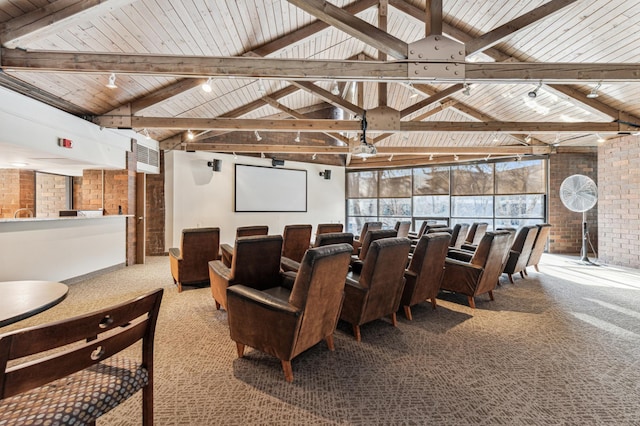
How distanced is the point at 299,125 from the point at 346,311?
401 cm

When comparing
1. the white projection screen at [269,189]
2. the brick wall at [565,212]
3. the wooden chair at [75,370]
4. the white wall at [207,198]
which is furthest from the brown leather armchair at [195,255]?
the brick wall at [565,212]

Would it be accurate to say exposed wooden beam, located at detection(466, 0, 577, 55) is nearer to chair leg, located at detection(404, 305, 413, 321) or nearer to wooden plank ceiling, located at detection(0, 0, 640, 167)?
wooden plank ceiling, located at detection(0, 0, 640, 167)

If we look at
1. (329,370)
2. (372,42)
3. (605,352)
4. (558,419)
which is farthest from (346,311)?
(372,42)

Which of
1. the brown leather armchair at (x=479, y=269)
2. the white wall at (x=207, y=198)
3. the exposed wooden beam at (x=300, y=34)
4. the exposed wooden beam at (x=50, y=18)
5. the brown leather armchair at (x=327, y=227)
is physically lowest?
the brown leather armchair at (x=479, y=269)

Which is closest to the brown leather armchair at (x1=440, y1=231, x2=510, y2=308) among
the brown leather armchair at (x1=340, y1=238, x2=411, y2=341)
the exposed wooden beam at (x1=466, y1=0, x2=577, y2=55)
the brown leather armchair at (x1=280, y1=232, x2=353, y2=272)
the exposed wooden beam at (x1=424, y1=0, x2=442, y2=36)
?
the brown leather armchair at (x1=340, y1=238, x2=411, y2=341)

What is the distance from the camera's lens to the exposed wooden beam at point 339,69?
127 inches

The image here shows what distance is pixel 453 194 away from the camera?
8.76 meters

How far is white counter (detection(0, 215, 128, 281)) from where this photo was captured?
3648 millimetres

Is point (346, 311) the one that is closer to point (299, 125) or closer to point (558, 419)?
point (558, 419)

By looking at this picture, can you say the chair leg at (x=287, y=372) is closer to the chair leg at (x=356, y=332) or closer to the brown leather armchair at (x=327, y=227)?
the chair leg at (x=356, y=332)

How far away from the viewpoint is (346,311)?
2680mm

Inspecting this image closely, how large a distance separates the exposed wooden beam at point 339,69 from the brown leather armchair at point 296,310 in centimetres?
224

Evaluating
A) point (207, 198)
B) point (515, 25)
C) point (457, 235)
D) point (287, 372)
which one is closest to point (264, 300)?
point (287, 372)

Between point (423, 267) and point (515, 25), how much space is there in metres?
2.94
